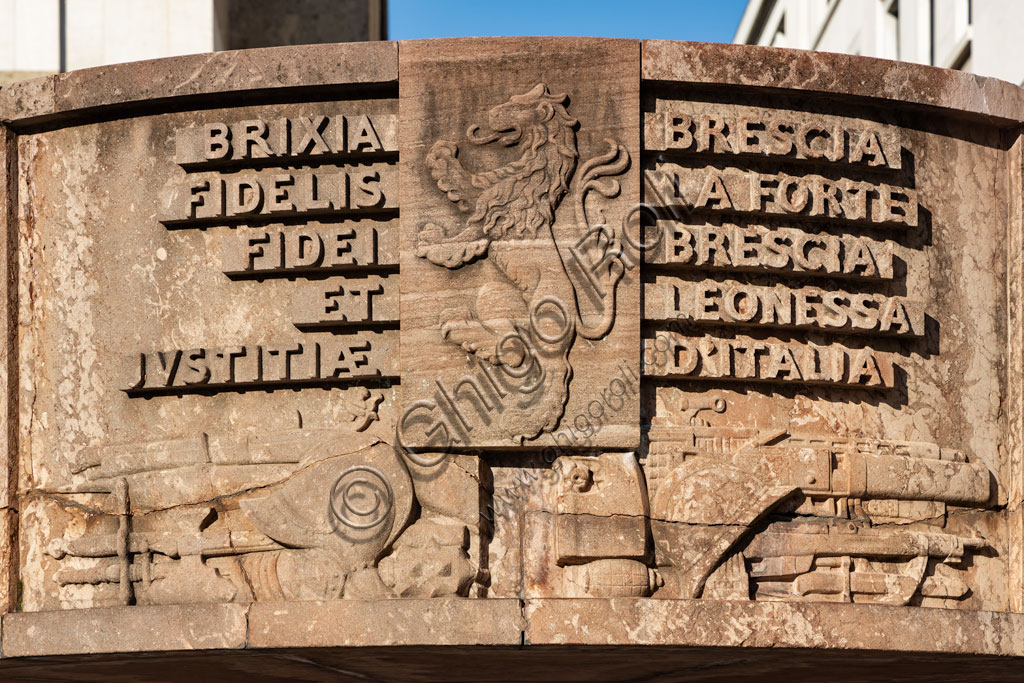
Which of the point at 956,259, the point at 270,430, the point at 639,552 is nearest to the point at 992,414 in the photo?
the point at 956,259

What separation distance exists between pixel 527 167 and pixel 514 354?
101 centimetres

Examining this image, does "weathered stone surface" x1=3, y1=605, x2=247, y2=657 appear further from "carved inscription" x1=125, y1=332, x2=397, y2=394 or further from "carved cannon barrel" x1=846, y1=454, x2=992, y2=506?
"carved cannon barrel" x1=846, y1=454, x2=992, y2=506

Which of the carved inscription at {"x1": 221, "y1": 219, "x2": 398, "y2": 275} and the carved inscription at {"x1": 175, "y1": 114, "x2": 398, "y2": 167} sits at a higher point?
the carved inscription at {"x1": 175, "y1": 114, "x2": 398, "y2": 167}

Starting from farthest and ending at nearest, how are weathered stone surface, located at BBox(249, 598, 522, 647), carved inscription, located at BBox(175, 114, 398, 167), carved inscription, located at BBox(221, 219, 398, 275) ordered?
carved inscription, located at BBox(175, 114, 398, 167), carved inscription, located at BBox(221, 219, 398, 275), weathered stone surface, located at BBox(249, 598, 522, 647)

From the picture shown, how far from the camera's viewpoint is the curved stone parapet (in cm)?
788

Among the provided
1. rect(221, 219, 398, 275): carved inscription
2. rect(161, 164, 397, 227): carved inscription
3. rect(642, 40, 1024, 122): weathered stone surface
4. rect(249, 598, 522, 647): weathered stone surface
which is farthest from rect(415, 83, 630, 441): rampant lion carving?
rect(249, 598, 522, 647): weathered stone surface

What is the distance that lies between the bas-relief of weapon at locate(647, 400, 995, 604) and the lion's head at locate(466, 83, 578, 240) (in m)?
1.33

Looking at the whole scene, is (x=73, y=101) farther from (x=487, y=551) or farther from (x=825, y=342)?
(x=825, y=342)

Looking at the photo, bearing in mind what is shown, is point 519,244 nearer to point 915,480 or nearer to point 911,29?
point 915,480

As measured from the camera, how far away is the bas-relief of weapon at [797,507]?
26.0 feet

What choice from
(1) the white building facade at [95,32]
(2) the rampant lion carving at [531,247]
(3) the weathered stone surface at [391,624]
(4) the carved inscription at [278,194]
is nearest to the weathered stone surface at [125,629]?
(3) the weathered stone surface at [391,624]

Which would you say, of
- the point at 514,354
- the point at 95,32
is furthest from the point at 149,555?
the point at 95,32

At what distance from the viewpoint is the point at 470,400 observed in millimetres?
7973

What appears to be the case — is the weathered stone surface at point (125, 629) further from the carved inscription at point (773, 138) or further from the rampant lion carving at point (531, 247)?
the carved inscription at point (773, 138)
